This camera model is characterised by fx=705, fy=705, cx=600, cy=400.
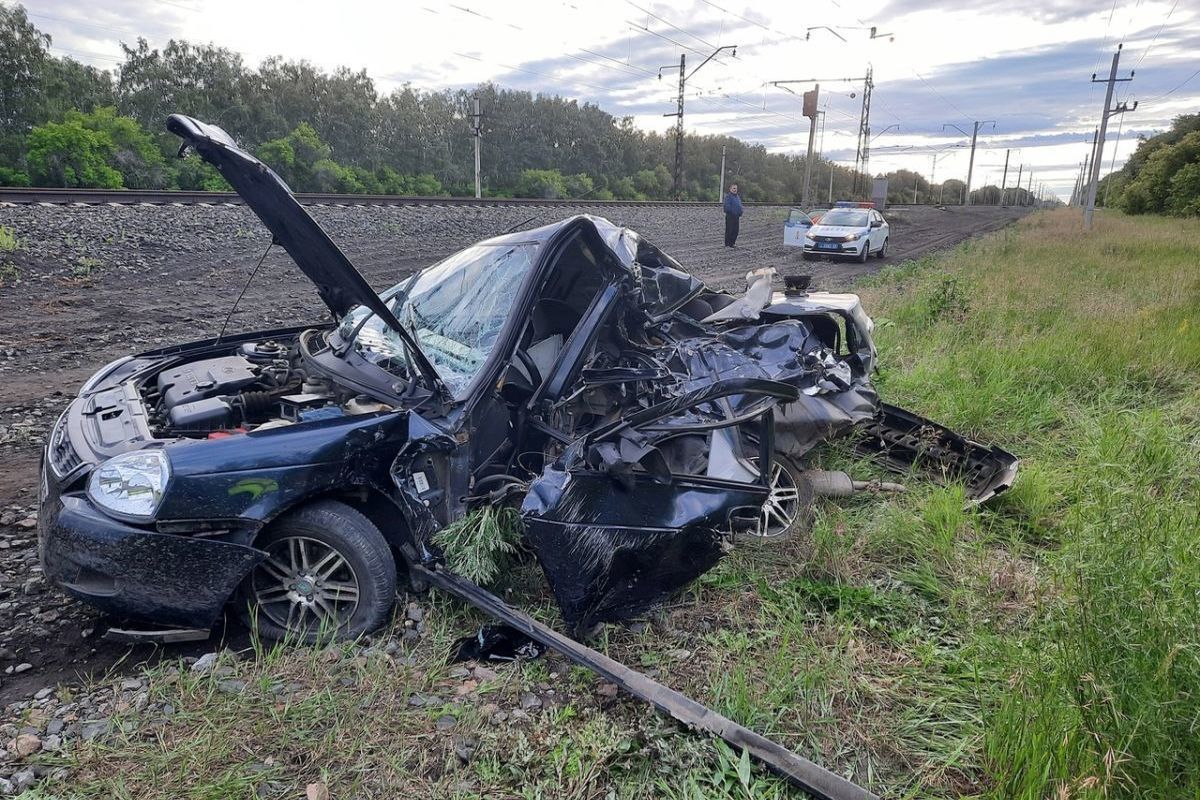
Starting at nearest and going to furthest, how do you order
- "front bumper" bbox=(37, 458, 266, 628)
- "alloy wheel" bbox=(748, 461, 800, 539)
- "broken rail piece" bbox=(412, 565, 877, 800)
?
"broken rail piece" bbox=(412, 565, 877, 800) < "front bumper" bbox=(37, 458, 266, 628) < "alloy wheel" bbox=(748, 461, 800, 539)

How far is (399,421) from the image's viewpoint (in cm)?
286

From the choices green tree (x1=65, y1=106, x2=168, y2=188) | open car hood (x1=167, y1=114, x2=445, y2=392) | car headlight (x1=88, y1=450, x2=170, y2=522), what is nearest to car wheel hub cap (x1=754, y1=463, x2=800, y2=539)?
open car hood (x1=167, y1=114, x2=445, y2=392)

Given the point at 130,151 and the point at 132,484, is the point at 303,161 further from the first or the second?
the point at 132,484

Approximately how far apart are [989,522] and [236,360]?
433 cm

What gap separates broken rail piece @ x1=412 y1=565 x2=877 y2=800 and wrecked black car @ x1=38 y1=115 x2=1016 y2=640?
5.1 inches

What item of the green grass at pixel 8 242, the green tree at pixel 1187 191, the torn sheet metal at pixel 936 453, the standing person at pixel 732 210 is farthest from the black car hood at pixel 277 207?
the green tree at pixel 1187 191

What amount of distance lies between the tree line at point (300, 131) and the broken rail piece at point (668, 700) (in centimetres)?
2193

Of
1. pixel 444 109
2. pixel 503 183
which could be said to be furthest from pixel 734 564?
pixel 444 109

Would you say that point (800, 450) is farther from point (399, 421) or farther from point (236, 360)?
point (236, 360)

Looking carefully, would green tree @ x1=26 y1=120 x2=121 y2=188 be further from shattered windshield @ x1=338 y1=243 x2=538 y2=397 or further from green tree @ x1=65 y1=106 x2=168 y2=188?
shattered windshield @ x1=338 y1=243 x2=538 y2=397

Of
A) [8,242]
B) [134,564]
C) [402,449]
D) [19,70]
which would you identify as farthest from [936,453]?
[19,70]

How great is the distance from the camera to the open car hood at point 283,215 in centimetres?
270

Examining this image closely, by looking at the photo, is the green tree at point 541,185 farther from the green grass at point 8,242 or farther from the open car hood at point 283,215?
the open car hood at point 283,215

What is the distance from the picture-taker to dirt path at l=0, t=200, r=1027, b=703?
9.66ft
